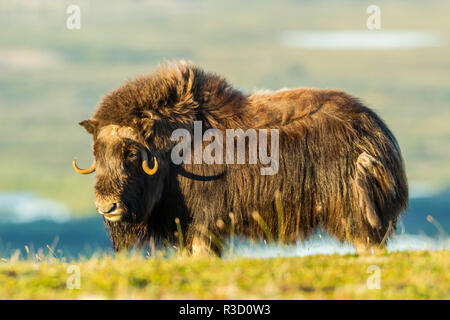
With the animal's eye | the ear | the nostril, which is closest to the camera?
the nostril

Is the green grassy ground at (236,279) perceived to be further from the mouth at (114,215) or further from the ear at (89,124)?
the ear at (89,124)

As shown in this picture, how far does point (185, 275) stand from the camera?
3.66 m

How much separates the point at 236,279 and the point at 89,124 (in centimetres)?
230

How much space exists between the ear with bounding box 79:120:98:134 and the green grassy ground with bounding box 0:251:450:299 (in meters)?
1.41

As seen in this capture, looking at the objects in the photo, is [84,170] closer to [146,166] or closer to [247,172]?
[146,166]

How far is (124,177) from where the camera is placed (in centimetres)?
500

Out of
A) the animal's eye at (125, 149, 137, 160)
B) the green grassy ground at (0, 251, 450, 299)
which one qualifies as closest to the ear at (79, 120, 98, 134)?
the animal's eye at (125, 149, 137, 160)

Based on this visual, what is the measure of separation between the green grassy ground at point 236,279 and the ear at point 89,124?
4.64 feet

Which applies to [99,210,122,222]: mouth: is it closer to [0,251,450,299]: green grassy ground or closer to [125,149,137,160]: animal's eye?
[125,149,137,160]: animal's eye

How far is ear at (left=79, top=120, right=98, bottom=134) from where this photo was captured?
5.24 meters

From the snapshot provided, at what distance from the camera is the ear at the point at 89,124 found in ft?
17.2
